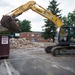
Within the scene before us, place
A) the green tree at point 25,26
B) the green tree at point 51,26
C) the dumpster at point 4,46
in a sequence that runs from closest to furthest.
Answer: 1. the dumpster at point 4,46
2. the green tree at point 51,26
3. the green tree at point 25,26

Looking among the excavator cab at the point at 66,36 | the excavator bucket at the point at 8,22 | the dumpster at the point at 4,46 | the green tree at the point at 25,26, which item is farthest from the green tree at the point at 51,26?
the green tree at the point at 25,26

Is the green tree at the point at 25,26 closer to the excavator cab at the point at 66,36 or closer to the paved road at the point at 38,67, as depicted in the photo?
the excavator cab at the point at 66,36

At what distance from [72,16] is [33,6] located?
5319 cm

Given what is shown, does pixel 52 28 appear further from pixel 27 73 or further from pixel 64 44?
pixel 27 73

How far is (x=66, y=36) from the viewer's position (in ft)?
66.0

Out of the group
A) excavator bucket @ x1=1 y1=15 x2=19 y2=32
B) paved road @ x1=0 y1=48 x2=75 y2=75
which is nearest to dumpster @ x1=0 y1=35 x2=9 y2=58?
paved road @ x1=0 y1=48 x2=75 y2=75

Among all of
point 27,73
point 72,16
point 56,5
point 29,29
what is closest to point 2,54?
point 27,73

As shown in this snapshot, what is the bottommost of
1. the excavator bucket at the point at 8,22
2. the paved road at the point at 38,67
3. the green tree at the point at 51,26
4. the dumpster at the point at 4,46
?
the paved road at the point at 38,67

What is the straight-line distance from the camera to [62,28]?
20281mm

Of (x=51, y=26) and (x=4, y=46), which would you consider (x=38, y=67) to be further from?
(x=51, y=26)

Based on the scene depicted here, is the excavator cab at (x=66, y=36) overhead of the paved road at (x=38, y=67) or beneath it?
overhead

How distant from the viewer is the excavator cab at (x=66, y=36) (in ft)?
65.6

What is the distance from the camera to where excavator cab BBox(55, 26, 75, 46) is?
20.0m

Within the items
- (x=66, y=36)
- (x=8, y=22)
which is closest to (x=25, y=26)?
(x=66, y=36)
